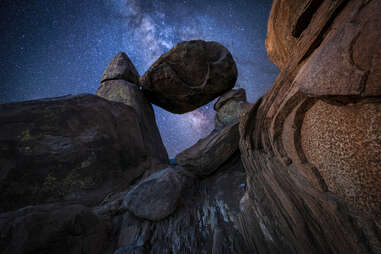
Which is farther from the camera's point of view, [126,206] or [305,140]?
[126,206]

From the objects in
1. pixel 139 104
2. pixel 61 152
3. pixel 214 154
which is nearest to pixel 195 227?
pixel 214 154

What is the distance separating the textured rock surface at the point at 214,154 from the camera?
2.57m

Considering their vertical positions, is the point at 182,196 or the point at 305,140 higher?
the point at 305,140

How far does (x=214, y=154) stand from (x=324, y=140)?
6.16 ft

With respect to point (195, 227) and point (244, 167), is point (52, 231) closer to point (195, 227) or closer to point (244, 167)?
point (195, 227)

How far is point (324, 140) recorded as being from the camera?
2.60 feet

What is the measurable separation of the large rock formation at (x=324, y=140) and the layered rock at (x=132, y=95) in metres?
3.31

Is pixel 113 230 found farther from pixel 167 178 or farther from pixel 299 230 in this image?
pixel 299 230

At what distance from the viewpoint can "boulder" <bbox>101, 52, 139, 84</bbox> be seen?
201 inches

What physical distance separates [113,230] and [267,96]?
262 centimetres

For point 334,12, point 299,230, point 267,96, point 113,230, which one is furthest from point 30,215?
point 334,12

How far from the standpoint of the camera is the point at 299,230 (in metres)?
0.95

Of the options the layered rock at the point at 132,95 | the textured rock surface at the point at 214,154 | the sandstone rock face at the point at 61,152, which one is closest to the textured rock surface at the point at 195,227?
the textured rock surface at the point at 214,154

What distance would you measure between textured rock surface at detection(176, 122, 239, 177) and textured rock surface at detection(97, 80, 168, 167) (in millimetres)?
1797
